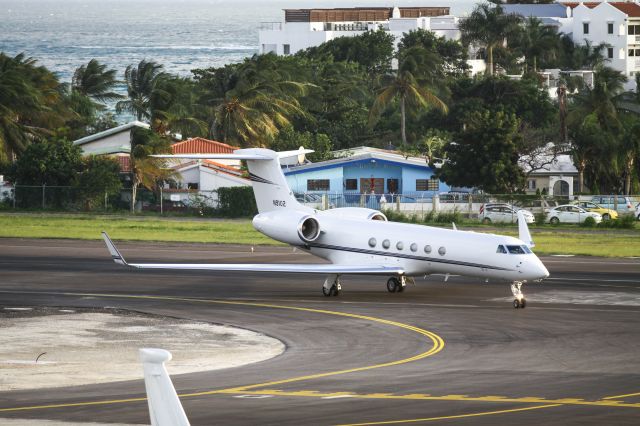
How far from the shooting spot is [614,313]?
37812 mm

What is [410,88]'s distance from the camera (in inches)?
4067

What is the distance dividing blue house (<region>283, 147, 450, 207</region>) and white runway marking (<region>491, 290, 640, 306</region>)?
141ft

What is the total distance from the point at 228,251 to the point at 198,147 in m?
33.9

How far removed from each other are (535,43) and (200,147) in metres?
84.4

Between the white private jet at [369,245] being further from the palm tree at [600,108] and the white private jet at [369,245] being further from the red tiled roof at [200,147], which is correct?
the palm tree at [600,108]

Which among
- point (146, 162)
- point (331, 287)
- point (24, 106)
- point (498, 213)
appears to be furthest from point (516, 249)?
point (24, 106)

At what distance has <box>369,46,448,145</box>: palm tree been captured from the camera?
102875 mm

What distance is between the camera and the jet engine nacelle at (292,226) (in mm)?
42312

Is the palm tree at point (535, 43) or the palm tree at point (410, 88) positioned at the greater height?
the palm tree at point (535, 43)

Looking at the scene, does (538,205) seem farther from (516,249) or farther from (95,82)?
(95,82)

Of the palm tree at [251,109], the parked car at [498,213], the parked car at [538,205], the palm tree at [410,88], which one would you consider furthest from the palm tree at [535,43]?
Result: the parked car at [498,213]

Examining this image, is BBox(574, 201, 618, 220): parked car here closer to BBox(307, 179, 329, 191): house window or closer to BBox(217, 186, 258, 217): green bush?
BBox(307, 179, 329, 191): house window

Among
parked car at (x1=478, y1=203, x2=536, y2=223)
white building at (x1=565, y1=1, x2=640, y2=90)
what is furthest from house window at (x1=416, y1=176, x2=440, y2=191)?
white building at (x1=565, y1=1, x2=640, y2=90)

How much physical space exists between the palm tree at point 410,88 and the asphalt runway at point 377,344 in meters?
47.5
